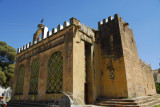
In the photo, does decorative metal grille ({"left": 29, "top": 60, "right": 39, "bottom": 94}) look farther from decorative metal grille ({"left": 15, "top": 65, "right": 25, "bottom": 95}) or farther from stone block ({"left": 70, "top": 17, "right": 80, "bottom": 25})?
stone block ({"left": 70, "top": 17, "right": 80, "bottom": 25})

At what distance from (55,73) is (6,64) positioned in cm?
1623

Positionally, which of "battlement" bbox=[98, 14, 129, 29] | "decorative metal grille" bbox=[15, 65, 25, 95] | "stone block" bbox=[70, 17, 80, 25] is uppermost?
"battlement" bbox=[98, 14, 129, 29]

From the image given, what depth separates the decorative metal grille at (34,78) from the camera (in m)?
11.4

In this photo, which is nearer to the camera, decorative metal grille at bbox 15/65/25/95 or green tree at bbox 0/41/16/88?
decorative metal grille at bbox 15/65/25/95

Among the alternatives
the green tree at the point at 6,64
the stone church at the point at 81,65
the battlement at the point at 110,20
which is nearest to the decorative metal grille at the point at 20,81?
the stone church at the point at 81,65

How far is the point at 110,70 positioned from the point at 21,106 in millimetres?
8179

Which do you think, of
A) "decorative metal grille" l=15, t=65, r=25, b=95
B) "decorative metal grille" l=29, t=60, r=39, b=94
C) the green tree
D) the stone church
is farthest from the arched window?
the green tree

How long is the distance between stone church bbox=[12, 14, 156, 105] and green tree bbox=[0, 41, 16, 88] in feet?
30.5

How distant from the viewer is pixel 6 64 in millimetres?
21781

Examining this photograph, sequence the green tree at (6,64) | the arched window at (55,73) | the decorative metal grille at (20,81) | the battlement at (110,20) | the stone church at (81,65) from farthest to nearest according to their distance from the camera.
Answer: the green tree at (6,64) → the decorative metal grille at (20,81) → the battlement at (110,20) → the arched window at (55,73) → the stone church at (81,65)

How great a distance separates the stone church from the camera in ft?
28.7

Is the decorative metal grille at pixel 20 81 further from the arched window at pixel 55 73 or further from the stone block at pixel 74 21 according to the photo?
the stone block at pixel 74 21

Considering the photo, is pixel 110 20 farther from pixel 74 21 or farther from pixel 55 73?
pixel 55 73

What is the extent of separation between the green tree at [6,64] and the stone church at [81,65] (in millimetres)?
9299
